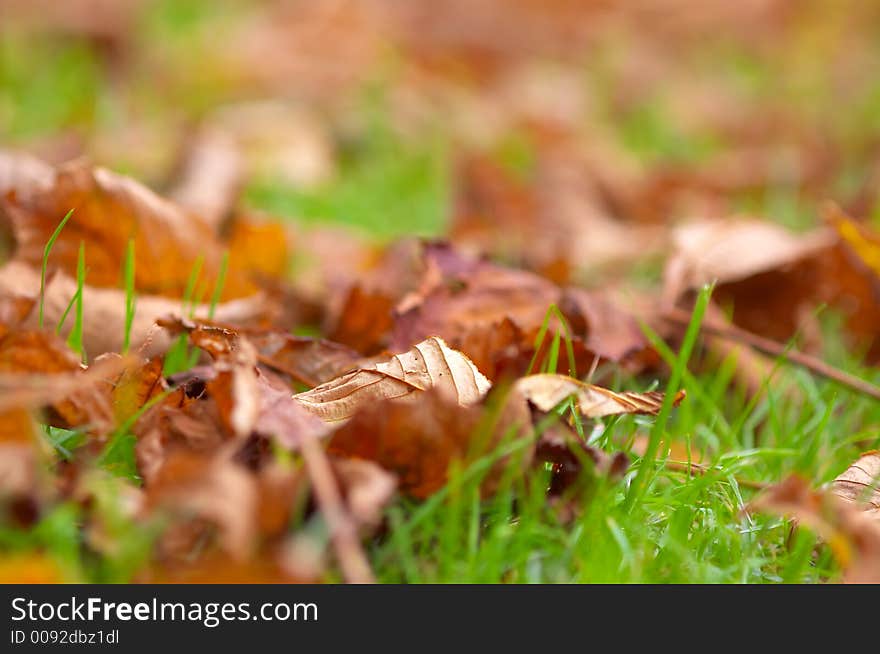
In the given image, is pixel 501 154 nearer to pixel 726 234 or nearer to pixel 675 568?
pixel 726 234

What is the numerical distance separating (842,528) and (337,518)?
45 cm

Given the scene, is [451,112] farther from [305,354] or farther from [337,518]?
[337,518]

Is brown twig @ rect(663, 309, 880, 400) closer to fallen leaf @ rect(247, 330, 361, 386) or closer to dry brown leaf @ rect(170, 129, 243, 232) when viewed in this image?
fallen leaf @ rect(247, 330, 361, 386)

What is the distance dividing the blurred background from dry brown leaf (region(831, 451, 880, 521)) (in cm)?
87

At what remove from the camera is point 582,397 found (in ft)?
3.49

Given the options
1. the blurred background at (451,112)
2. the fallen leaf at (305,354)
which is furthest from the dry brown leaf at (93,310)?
the blurred background at (451,112)

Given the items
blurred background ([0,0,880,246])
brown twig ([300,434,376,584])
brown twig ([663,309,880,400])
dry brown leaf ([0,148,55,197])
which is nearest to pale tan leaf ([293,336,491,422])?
brown twig ([300,434,376,584])

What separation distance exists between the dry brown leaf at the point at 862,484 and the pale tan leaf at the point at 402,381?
1.45 feet

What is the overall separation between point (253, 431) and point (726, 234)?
50.1 inches

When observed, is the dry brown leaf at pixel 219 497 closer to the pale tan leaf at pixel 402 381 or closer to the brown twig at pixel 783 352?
the pale tan leaf at pixel 402 381

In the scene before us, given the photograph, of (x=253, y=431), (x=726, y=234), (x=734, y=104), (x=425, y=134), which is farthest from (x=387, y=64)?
(x=253, y=431)

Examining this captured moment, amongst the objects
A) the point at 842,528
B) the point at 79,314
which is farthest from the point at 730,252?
the point at 79,314

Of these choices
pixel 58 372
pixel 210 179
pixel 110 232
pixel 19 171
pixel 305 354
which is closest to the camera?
pixel 58 372

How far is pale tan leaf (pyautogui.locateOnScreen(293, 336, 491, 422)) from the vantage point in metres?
1.13
